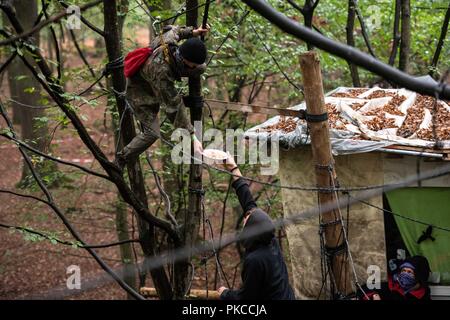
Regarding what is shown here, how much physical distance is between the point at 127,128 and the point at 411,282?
4.04 m

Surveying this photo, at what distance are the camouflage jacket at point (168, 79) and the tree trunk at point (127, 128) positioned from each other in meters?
0.33

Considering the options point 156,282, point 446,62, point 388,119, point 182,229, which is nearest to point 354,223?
point 388,119

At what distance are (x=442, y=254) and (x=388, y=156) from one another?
4.93 feet

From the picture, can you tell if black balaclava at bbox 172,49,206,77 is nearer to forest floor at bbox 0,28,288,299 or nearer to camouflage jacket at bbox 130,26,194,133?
camouflage jacket at bbox 130,26,194,133

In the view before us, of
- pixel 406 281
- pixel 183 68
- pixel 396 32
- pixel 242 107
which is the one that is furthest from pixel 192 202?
pixel 396 32

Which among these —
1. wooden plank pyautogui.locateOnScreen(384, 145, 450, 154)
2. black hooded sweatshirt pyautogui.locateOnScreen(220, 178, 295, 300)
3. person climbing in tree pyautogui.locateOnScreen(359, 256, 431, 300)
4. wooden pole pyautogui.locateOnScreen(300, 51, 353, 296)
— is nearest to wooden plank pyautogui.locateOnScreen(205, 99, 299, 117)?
wooden pole pyautogui.locateOnScreen(300, 51, 353, 296)

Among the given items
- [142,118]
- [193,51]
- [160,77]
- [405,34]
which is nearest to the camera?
[193,51]

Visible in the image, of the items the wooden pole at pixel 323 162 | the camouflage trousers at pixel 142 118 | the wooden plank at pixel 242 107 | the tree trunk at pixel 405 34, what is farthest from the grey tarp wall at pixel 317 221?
the tree trunk at pixel 405 34

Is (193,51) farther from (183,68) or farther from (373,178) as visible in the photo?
(373,178)

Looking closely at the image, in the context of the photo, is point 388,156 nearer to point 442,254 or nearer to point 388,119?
point 388,119

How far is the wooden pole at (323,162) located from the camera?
4977mm

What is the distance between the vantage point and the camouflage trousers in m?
5.26

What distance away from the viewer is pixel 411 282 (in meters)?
6.20

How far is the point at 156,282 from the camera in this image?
6.33 m
